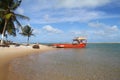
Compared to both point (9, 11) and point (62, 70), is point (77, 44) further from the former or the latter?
point (62, 70)

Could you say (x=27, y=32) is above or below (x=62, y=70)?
above

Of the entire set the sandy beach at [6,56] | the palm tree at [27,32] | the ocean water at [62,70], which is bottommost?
the ocean water at [62,70]

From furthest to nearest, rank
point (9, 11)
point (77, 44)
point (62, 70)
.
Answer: point (77, 44) → point (9, 11) → point (62, 70)

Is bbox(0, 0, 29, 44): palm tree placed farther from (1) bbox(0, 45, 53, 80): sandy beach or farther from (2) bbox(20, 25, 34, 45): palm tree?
(2) bbox(20, 25, 34, 45): palm tree

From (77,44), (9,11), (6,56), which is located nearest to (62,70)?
(6,56)

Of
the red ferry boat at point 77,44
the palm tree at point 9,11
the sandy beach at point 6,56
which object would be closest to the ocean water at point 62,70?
the sandy beach at point 6,56

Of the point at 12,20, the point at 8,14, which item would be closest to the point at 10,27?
the point at 12,20

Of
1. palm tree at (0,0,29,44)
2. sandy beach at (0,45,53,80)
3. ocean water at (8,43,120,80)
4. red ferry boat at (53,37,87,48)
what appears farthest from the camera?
red ferry boat at (53,37,87,48)

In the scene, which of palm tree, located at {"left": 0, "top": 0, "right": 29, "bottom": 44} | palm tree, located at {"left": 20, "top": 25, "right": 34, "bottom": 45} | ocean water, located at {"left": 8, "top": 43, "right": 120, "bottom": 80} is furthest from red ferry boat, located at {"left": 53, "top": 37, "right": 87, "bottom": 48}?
ocean water, located at {"left": 8, "top": 43, "right": 120, "bottom": 80}

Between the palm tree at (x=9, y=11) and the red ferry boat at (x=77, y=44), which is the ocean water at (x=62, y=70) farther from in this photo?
the red ferry boat at (x=77, y=44)

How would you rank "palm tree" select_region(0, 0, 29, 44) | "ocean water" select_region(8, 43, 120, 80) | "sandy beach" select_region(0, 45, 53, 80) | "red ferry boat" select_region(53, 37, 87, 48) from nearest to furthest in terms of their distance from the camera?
"sandy beach" select_region(0, 45, 53, 80)
"ocean water" select_region(8, 43, 120, 80)
"palm tree" select_region(0, 0, 29, 44)
"red ferry boat" select_region(53, 37, 87, 48)

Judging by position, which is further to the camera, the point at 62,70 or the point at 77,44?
the point at 77,44

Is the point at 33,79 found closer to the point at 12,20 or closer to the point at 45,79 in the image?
the point at 45,79

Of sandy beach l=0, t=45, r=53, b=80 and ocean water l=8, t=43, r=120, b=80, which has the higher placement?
sandy beach l=0, t=45, r=53, b=80
